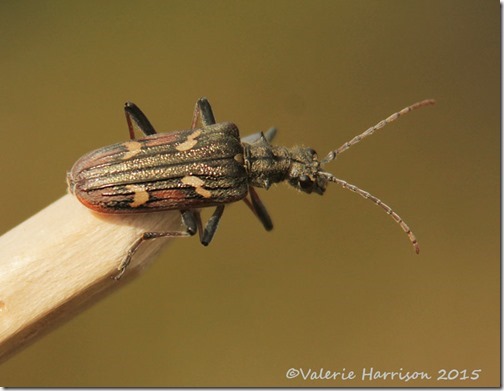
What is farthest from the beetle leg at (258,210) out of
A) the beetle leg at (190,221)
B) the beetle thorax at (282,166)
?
the beetle leg at (190,221)

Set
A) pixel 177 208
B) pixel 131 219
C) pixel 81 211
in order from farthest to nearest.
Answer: pixel 177 208 < pixel 131 219 < pixel 81 211

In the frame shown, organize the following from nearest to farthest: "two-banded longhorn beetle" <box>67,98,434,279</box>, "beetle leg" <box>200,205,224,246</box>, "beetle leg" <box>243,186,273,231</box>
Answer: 1. "two-banded longhorn beetle" <box>67,98,434,279</box>
2. "beetle leg" <box>200,205,224,246</box>
3. "beetle leg" <box>243,186,273,231</box>

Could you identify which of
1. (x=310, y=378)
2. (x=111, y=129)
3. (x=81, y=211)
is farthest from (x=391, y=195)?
(x=81, y=211)

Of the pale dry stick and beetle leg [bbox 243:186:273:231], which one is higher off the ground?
the pale dry stick

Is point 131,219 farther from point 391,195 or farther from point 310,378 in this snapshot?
point 391,195

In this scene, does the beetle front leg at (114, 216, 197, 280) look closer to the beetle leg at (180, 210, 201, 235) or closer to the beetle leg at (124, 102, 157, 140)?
the beetle leg at (180, 210, 201, 235)

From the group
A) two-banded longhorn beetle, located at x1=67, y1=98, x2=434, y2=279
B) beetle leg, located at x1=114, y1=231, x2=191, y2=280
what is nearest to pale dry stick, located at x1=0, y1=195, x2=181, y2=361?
beetle leg, located at x1=114, y1=231, x2=191, y2=280
